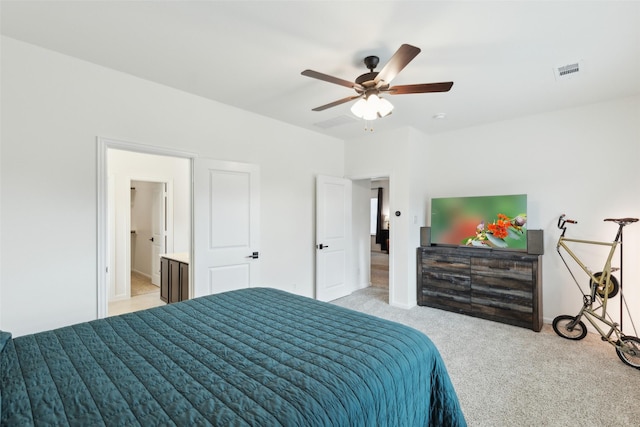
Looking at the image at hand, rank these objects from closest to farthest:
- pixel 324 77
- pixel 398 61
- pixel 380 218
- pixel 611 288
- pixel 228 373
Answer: pixel 228 373 < pixel 398 61 < pixel 324 77 < pixel 611 288 < pixel 380 218

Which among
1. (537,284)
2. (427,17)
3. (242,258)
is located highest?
(427,17)

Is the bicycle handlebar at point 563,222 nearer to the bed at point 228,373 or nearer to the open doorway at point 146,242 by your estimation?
the bed at point 228,373

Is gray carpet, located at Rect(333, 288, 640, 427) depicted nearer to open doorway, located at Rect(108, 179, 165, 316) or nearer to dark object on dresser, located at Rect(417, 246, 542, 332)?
dark object on dresser, located at Rect(417, 246, 542, 332)

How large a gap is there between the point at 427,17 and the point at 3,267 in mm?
3517

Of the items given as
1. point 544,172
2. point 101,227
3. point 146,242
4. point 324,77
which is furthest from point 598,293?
point 146,242

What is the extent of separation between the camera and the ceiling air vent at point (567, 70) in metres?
2.55

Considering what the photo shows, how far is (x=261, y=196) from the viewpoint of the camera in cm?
389

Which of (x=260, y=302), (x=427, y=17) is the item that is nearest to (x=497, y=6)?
(x=427, y=17)

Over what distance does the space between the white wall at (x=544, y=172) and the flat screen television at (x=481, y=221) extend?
0.32m

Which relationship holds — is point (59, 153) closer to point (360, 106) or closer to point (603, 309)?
point (360, 106)

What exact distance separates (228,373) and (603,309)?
143 inches

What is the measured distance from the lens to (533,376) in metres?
2.48

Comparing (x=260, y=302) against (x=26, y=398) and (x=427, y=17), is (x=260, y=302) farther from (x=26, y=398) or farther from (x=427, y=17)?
(x=427, y=17)

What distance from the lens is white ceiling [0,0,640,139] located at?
1.87 metres
